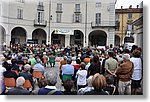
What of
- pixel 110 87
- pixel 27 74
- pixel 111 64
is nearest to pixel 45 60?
pixel 27 74

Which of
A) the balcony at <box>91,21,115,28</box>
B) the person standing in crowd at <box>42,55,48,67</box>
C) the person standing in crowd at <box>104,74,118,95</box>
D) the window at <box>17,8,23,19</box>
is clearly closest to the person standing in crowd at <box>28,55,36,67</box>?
the person standing in crowd at <box>42,55,48,67</box>

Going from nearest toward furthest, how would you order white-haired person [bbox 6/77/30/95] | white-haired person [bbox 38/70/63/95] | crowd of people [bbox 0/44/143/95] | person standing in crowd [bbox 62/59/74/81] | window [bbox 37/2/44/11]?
white-haired person [bbox 38/70/63/95], white-haired person [bbox 6/77/30/95], crowd of people [bbox 0/44/143/95], window [bbox 37/2/44/11], person standing in crowd [bbox 62/59/74/81]

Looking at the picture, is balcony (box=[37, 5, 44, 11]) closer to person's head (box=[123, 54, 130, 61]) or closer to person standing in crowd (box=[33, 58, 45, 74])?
person standing in crowd (box=[33, 58, 45, 74])

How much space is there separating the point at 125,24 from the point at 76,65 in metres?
0.78

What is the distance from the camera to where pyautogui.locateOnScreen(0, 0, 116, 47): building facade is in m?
3.35

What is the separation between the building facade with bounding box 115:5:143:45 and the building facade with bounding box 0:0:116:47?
71mm

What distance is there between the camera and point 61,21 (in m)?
3.38

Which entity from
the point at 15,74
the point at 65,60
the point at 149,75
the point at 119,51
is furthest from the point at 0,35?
the point at 149,75

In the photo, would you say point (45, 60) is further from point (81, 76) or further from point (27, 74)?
point (81, 76)

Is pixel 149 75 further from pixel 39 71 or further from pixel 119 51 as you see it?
pixel 39 71

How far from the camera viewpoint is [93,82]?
7.94 feet

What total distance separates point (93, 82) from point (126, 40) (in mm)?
1168

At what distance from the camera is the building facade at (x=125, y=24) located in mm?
3393

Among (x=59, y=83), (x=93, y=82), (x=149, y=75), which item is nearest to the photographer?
(x=93, y=82)
